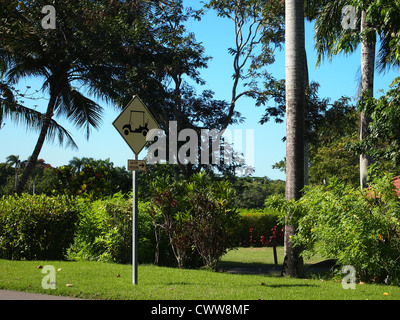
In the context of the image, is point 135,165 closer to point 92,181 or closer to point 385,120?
point 385,120

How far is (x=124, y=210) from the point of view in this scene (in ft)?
39.9

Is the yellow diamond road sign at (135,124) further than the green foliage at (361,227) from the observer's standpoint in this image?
No

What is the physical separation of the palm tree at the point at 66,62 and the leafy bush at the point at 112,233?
7897 mm

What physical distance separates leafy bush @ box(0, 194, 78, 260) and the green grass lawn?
2083 millimetres

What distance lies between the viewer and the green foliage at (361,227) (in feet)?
30.3

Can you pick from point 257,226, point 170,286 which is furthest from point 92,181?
point 170,286

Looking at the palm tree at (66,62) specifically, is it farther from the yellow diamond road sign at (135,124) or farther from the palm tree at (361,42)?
the yellow diamond road sign at (135,124)

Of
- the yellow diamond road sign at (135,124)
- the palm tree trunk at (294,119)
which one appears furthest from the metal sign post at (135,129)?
the palm tree trunk at (294,119)

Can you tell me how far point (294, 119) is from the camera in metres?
11.9

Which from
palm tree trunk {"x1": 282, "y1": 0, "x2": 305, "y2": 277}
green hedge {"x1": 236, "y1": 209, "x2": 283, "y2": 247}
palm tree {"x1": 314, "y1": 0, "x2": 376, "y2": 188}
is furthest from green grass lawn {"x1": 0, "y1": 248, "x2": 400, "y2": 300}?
green hedge {"x1": 236, "y1": 209, "x2": 283, "y2": 247}
